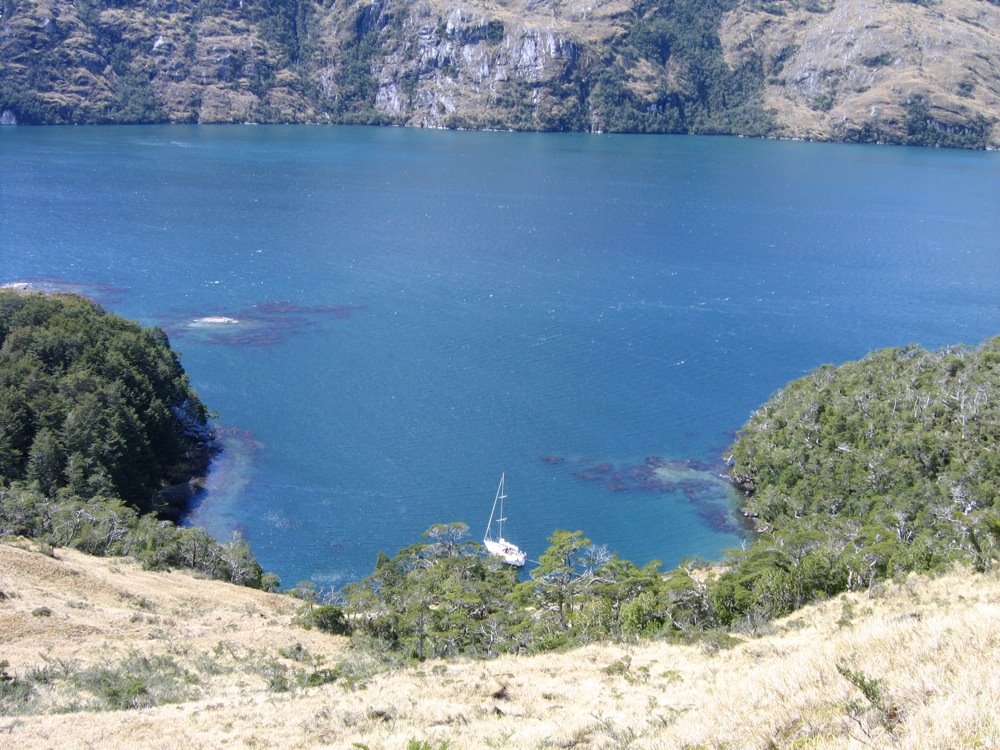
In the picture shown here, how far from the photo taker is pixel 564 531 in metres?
54.5

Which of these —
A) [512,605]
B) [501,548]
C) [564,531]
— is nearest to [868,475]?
[501,548]

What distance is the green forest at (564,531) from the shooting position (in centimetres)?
4550

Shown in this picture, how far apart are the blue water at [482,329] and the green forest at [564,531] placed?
5.47 m

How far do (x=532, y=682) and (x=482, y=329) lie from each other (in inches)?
3222

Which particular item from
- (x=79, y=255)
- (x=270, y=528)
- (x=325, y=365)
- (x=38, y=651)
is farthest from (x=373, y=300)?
(x=38, y=651)

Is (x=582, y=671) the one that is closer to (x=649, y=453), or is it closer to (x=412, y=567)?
(x=412, y=567)

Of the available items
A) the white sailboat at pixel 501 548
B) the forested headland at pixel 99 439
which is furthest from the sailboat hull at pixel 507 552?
the forested headland at pixel 99 439

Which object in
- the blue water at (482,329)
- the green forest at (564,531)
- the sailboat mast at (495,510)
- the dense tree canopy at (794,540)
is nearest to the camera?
the dense tree canopy at (794,540)

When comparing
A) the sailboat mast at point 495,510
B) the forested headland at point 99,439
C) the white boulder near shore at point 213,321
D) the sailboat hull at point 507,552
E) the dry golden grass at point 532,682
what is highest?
the dry golden grass at point 532,682

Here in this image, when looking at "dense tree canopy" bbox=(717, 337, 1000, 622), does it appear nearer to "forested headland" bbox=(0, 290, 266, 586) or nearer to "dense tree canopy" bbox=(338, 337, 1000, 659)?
"dense tree canopy" bbox=(338, 337, 1000, 659)

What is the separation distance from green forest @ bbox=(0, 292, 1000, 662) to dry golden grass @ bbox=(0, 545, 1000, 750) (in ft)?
13.6

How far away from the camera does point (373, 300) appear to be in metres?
126

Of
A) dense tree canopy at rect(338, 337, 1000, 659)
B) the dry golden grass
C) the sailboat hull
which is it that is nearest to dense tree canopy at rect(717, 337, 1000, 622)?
dense tree canopy at rect(338, 337, 1000, 659)

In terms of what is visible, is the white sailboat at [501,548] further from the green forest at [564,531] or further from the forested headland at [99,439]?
the forested headland at [99,439]
